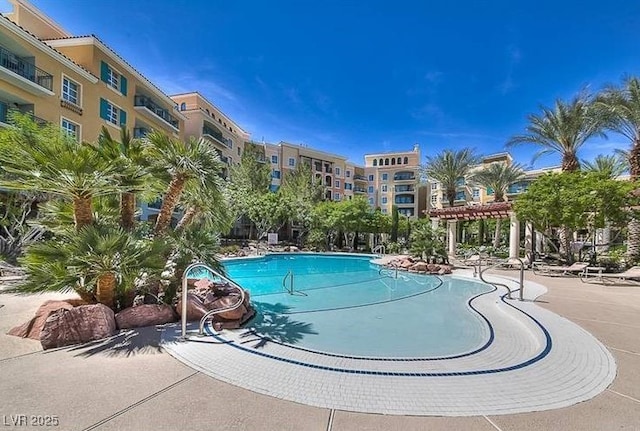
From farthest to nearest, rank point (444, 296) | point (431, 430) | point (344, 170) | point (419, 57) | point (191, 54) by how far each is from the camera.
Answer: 1. point (344, 170)
2. point (419, 57)
3. point (191, 54)
4. point (444, 296)
5. point (431, 430)

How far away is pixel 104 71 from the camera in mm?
21969

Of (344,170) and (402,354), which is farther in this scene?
(344,170)

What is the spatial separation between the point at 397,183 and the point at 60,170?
5837 centimetres

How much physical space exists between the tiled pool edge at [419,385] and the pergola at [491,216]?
1838 centimetres

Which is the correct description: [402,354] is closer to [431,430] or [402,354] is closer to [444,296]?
[431,430]

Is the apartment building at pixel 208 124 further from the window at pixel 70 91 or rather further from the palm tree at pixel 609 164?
the palm tree at pixel 609 164

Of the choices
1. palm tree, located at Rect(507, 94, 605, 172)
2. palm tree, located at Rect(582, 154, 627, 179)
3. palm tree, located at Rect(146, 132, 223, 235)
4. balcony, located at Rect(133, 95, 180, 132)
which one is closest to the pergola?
palm tree, located at Rect(507, 94, 605, 172)

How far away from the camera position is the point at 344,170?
2313 inches

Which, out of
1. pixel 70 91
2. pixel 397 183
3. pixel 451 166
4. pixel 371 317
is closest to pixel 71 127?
pixel 70 91

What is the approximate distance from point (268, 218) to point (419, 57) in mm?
18707

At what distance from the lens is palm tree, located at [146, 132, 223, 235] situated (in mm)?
6715

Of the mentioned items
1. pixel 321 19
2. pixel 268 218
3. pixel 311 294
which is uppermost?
pixel 321 19

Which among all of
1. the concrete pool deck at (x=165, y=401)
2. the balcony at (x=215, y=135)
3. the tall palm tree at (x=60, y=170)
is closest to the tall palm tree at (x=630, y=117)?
the concrete pool deck at (x=165, y=401)

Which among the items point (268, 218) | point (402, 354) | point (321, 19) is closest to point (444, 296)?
point (402, 354)
